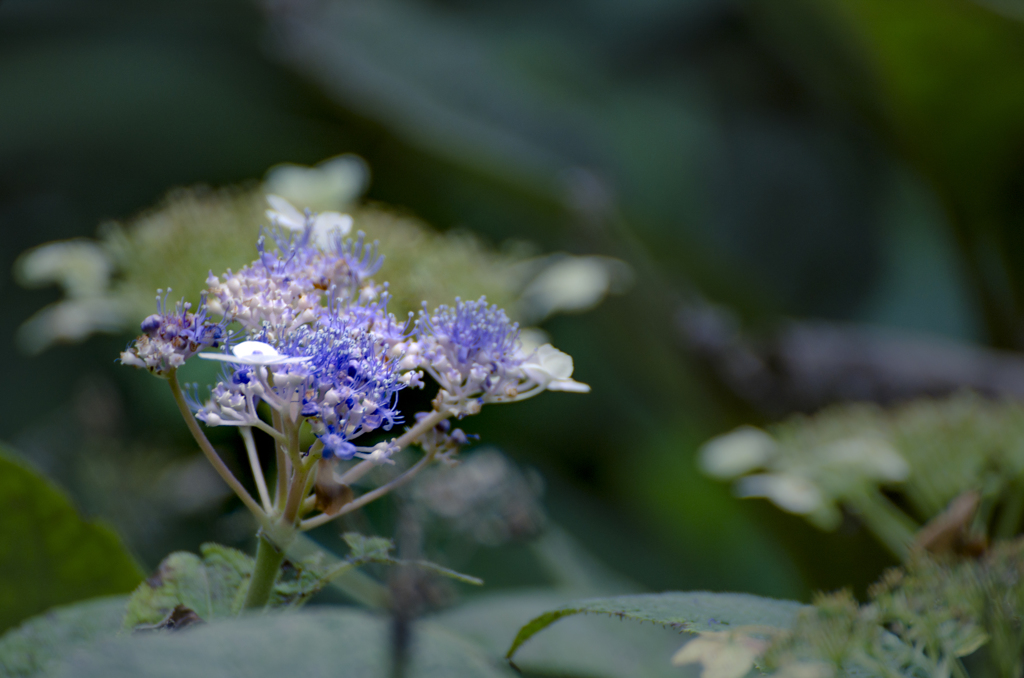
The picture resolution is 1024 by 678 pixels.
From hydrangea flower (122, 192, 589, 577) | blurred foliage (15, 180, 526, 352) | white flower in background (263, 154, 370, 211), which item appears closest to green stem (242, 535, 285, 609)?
hydrangea flower (122, 192, 589, 577)

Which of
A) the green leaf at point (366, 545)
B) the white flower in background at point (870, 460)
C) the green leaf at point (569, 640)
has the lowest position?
the green leaf at point (569, 640)

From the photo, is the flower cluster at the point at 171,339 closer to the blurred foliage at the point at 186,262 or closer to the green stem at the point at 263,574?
the green stem at the point at 263,574

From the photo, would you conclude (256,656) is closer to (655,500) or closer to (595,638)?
(595,638)

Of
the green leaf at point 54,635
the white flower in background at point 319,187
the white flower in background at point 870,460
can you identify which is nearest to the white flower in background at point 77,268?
the white flower in background at point 319,187

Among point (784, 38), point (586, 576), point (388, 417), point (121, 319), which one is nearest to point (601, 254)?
point (586, 576)

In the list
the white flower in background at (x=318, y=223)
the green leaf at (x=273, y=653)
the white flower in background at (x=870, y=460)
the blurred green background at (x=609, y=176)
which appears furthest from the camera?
the blurred green background at (x=609, y=176)

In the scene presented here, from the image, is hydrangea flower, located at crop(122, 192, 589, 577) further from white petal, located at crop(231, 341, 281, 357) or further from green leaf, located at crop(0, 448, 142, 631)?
green leaf, located at crop(0, 448, 142, 631)
